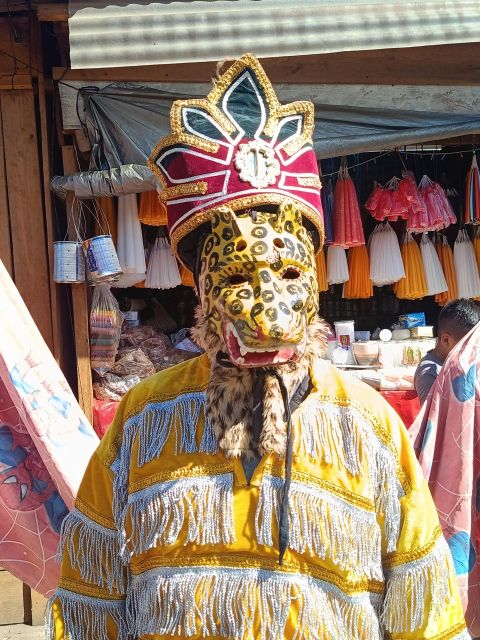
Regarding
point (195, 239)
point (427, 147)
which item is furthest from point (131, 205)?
point (195, 239)

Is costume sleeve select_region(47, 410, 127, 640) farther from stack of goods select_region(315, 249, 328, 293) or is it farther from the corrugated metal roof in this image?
stack of goods select_region(315, 249, 328, 293)

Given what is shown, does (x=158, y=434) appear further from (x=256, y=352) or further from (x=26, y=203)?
(x=26, y=203)

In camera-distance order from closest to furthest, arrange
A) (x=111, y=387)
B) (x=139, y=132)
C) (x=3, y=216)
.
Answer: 1. (x=139, y=132)
2. (x=3, y=216)
3. (x=111, y=387)

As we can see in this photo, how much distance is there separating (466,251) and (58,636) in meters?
5.31

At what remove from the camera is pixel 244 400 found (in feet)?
6.07

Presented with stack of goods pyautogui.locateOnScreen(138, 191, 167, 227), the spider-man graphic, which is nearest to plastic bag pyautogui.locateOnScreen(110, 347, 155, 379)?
stack of goods pyautogui.locateOnScreen(138, 191, 167, 227)

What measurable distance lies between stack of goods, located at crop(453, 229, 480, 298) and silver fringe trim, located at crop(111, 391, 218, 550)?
490 centimetres

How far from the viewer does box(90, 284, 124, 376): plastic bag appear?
5.05 m

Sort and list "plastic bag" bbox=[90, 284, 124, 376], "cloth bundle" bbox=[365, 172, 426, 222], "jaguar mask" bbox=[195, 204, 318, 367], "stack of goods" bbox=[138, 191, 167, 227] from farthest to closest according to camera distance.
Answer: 1. "cloth bundle" bbox=[365, 172, 426, 222]
2. "stack of goods" bbox=[138, 191, 167, 227]
3. "plastic bag" bbox=[90, 284, 124, 376]
4. "jaguar mask" bbox=[195, 204, 318, 367]

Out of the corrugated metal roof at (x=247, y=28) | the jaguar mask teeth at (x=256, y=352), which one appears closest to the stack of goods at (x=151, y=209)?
the corrugated metal roof at (x=247, y=28)

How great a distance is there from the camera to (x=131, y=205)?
17.6 feet

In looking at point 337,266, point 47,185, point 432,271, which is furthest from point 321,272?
point 47,185

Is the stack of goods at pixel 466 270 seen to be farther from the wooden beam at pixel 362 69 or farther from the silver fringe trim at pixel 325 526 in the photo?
the silver fringe trim at pixel 325 526

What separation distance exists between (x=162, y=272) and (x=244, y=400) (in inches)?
153
